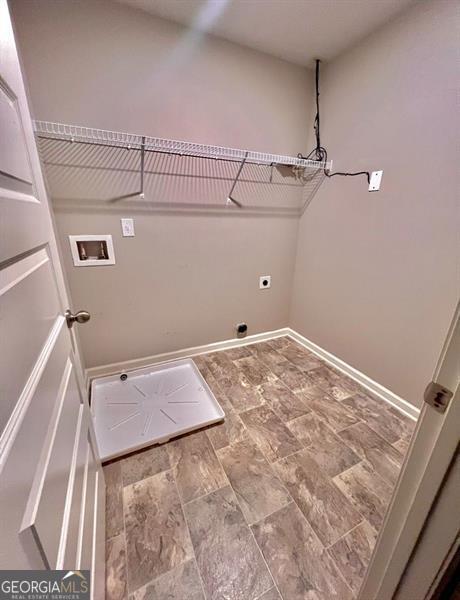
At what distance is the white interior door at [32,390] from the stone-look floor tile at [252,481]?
62 cm

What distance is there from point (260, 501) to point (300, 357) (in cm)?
134

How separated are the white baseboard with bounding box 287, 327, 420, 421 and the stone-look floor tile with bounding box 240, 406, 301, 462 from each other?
0.82 meters

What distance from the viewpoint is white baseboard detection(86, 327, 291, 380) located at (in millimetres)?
1962

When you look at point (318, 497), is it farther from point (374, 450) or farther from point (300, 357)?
point (300, 357)

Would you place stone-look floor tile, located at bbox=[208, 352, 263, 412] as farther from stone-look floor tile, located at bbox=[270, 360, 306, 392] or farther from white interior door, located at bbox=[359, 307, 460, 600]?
white interior door, located at bbox=[359, 307, 460, 600]

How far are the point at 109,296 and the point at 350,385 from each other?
2009 mm

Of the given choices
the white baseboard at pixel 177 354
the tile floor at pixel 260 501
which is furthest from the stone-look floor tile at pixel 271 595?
the white baseboard at pixel 177 354

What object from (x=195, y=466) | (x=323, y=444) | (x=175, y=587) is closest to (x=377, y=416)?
(x=323, y=444)

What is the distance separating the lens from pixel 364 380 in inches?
76.9

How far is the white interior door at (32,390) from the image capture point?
1.20 feet

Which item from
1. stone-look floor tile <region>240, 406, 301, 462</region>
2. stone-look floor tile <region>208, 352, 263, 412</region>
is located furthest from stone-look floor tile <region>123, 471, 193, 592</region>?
stone-look floor tile <region>208, 352, 263, 412</region>

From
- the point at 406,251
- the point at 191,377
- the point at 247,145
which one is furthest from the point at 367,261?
the point at 191,377

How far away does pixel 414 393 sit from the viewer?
1.65m

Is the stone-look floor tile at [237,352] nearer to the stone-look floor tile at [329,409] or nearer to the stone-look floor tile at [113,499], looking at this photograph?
the stone-look floor tile at [329,409]
